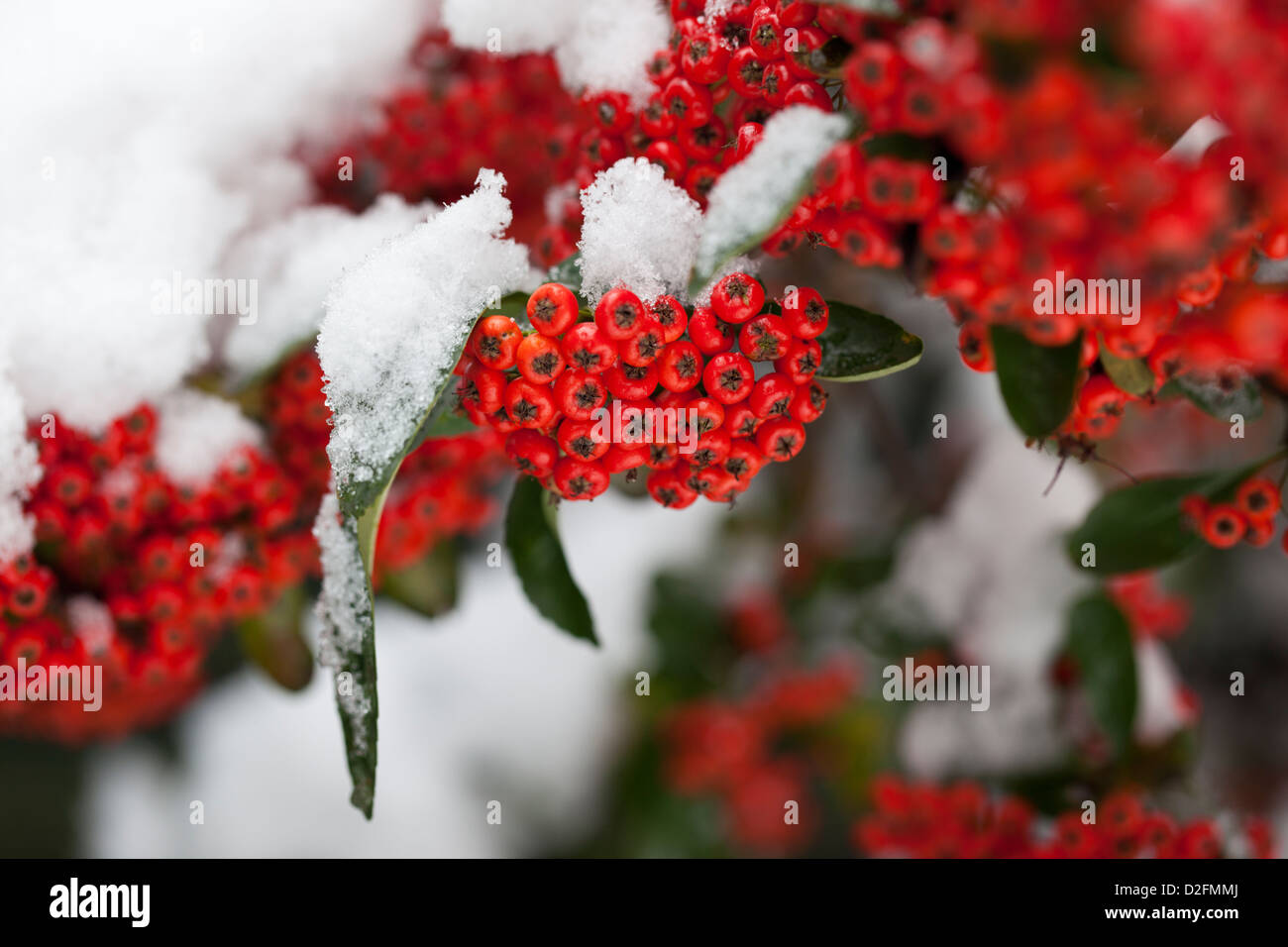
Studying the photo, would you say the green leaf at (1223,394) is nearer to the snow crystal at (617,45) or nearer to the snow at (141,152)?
the snow crystal at (617,45)

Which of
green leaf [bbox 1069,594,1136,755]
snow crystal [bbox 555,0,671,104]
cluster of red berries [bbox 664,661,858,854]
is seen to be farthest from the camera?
cluster of red berries [bbox 664,661,858,854]

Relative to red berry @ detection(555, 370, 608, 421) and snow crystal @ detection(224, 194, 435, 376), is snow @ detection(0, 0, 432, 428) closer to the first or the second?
snow crystal @ detection(224, 194, 435, 376)

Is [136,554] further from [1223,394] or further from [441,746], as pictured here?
[441,746]

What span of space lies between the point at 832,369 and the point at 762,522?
1489mm

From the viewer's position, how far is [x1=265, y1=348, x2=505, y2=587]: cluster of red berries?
3.92ft

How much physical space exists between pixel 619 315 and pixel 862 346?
251mm

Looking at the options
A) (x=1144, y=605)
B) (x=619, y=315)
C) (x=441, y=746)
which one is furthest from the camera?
(x=441, y=746)

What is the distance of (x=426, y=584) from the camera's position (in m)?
1.48

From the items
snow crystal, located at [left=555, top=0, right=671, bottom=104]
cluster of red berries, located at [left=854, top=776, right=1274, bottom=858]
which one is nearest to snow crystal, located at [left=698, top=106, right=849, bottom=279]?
snow crystal, located at [left=555, top=0, right=671, bottom=104]

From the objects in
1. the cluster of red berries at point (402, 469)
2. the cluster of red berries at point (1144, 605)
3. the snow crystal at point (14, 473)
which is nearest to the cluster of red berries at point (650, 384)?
the cluster of red berries at point (402, 469)

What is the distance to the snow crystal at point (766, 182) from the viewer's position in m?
0.66

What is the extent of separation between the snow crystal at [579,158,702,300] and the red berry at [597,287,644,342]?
2.1 inches

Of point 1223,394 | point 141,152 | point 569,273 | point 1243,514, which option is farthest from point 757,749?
point 141,152

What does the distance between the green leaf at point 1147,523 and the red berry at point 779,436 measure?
54 cm
